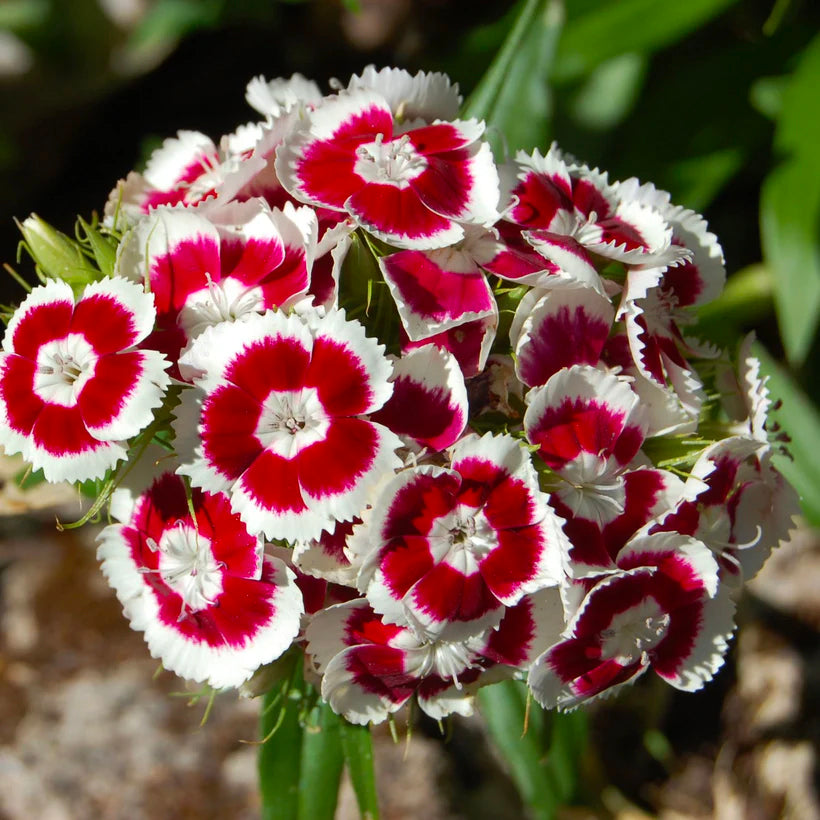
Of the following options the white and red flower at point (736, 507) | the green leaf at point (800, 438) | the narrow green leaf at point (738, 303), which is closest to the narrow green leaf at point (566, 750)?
the green leaf at point (800, 438)

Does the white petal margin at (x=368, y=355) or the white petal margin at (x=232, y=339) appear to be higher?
the white petal margin at (x=232, y=339)

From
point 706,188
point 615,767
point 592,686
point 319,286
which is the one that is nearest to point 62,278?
point 319,286

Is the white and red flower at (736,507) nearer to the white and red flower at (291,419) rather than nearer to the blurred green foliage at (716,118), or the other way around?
the white and red flower at (291,419)

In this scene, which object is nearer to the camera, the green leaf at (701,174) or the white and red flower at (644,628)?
the white and red flower at (644,628)

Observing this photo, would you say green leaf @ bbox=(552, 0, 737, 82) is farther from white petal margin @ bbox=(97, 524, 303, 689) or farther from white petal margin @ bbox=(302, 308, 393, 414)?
white petal margin @ bbox=(97, 524, 303, 689)

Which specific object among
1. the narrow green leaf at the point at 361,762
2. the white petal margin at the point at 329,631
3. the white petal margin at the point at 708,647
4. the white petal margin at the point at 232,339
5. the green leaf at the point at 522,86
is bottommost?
the narrow green leaf at the point at 361,762

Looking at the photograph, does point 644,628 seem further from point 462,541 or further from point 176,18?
point 176,18

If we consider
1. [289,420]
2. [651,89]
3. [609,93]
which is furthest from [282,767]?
[651,89]

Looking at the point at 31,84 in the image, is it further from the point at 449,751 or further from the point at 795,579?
the point at 795,579
